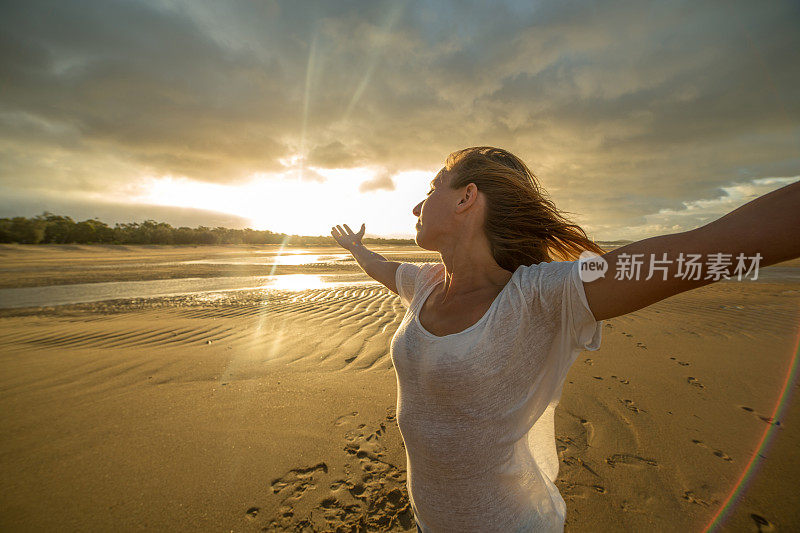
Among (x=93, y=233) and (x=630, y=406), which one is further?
(x=93, y=233)

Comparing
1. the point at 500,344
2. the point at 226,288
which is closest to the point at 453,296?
the point at 500,344

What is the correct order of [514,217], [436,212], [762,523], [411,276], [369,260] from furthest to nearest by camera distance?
[369,260]
[762,523]
[411,276]
[436,212]
[514,217]

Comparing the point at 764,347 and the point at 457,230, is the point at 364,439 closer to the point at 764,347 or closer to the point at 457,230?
the point at 457,230

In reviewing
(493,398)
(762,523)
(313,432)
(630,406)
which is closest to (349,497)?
(313,432)

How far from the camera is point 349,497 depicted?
2578 mm

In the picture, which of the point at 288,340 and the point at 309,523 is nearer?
the point at 309,523

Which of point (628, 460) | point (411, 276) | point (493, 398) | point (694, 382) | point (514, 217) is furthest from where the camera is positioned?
point (694, 382)

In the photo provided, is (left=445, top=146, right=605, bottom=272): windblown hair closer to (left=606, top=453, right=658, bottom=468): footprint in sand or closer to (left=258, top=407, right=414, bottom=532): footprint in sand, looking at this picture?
(left=258, top=407, right=414, bottom=532): footprint in sand

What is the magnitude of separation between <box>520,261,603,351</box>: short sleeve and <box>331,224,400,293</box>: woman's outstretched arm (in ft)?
3.93

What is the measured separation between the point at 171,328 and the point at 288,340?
2.89 metres

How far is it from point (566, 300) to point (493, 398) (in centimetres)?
44

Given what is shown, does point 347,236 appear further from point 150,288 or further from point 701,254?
point 150,288

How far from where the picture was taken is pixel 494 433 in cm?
127

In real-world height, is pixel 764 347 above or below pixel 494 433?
below
